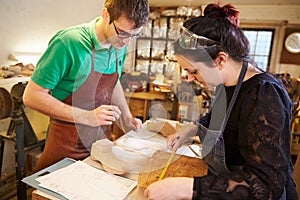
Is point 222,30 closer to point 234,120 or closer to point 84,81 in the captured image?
point 234,120

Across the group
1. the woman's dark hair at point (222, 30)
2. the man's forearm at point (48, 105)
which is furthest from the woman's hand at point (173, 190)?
Answer: the man's forearm at point (48, 105)

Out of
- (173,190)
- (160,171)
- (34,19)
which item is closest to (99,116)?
(160,171)

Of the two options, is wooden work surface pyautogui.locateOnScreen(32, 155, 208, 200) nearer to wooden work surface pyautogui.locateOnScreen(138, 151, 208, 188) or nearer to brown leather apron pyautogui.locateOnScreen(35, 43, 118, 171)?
wooden work surface pyautogui.locateOnScreen(138, 151, 208, 188)

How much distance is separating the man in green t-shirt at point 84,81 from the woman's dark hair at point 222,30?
0.27 meters

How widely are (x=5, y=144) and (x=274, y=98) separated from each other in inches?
83.9

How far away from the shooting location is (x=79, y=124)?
1.04 metres

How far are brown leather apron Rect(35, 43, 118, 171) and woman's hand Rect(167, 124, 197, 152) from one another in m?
0.31

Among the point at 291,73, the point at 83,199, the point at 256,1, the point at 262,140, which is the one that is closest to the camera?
the point at 262,140

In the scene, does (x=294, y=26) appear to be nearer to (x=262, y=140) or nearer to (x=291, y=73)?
(x=291, y=73)

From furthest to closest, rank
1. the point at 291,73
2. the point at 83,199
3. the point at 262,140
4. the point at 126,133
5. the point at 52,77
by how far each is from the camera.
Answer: the point at 291,73 → the point at 126,133 → the point at 52,77 → the point at 83,199 → the point at 262,140

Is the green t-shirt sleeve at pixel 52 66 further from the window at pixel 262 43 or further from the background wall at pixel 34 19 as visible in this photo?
the window at pixel 262 43

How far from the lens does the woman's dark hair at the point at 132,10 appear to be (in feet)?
2.88

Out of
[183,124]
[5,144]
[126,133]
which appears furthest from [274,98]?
[5,144]

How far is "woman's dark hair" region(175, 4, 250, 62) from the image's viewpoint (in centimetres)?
69
